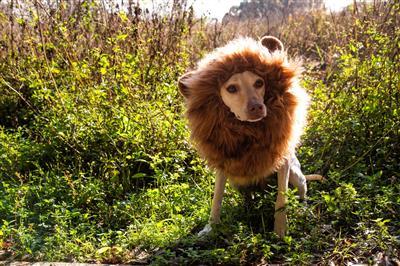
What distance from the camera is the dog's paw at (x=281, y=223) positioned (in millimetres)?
3285

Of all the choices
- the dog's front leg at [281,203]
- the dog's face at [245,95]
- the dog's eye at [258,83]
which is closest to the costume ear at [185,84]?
the dog's face at [245,95]

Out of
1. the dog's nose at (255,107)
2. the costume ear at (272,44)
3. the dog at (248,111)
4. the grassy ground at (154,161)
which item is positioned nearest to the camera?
the dog's nose at (255,107)

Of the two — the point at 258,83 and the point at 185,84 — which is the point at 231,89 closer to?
the point at 258,83

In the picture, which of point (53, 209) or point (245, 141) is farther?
point (53, 209)

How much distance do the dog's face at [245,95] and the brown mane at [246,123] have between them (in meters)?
0.04

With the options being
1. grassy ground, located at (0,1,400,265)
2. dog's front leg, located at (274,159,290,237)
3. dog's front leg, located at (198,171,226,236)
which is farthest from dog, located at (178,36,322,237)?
grassy ground, located at (0,1,400,265)

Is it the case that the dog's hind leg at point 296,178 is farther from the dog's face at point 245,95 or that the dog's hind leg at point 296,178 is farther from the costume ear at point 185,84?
the costume ear at point 185,84

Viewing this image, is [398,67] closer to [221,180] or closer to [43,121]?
[221,180]

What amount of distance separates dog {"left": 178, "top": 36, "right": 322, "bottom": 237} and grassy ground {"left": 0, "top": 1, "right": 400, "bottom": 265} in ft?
1.11

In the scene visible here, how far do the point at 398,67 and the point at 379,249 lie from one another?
1787 millimetres

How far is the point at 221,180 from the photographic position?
3.44 metres

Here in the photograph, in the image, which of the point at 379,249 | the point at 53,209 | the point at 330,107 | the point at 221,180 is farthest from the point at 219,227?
the point at 330,107

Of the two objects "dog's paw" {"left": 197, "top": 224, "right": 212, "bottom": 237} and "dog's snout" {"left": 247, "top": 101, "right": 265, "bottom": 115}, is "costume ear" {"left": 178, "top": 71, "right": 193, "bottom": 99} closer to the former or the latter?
"dog's snout" {"left": 247, "top": 101, "right": 265, "bottom": 115}

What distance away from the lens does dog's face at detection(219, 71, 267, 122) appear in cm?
298
